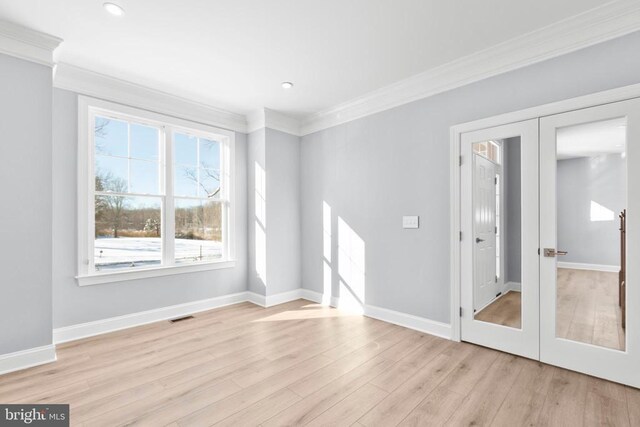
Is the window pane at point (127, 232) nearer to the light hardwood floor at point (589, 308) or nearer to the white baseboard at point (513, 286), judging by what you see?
the white baseboard at point (513, 286)

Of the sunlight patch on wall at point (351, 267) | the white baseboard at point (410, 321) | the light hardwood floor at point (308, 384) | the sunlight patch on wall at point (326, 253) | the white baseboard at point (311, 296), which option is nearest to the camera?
the light hardwood floor at point (308, 384)

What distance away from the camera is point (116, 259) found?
3.61 metres

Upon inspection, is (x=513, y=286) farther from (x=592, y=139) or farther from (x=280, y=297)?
(x=280, y=297)

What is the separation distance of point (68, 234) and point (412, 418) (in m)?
3.64

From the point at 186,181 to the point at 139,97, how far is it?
45.2 inches

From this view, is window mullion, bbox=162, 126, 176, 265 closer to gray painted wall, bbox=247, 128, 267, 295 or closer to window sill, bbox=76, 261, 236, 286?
window sill, bbox=76, 261, 236, 286

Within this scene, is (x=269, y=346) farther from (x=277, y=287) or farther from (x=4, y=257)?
(x=4, y=257)

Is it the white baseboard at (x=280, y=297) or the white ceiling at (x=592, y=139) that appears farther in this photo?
the white baseboard at (x=280, y=297)

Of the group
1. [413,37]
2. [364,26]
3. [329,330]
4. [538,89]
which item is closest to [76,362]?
[329,330]

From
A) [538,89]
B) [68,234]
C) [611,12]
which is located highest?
[611,12]

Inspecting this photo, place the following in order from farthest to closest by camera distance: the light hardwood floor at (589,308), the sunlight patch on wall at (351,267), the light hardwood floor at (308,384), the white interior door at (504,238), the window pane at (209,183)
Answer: the window pane at (209,183), the sunlight patch on wall at (351,267), the white interior door at (504,238), the light hardwood floor at (589,308), the light hardwood floor at (308,384)

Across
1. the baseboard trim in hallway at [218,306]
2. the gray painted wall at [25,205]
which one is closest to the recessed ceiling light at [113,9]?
the gray painted wall at [25,205]

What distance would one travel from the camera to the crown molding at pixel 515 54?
2.34 m

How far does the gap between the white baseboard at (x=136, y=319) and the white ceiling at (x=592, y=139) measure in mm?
4306
